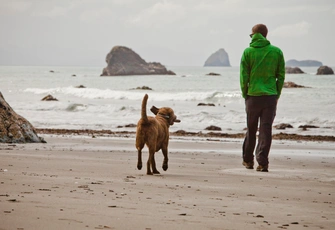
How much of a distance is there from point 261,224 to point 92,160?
18.0 ft

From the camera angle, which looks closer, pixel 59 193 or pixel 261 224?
pixel 261 224

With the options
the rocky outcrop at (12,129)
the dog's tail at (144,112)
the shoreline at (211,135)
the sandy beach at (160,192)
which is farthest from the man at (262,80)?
the shoreline at (211,135)

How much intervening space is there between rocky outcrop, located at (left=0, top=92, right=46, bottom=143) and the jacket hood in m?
5.61

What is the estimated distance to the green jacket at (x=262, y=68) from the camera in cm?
913

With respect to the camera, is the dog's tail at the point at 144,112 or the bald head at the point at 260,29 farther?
the bald head at the point at 260,29

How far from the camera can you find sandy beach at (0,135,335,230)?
484 centimetres

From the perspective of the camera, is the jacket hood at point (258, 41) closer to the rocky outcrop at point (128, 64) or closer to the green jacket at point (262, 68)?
the green jacket at point (262, 68)

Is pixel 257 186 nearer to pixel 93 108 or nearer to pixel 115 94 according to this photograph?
pixel 93 108

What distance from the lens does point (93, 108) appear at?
2947cm

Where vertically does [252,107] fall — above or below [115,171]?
above

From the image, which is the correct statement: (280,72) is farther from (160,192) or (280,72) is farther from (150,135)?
(160,192)

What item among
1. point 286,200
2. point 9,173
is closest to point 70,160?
point 9,173

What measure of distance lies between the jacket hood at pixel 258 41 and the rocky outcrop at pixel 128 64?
11753 centimetres

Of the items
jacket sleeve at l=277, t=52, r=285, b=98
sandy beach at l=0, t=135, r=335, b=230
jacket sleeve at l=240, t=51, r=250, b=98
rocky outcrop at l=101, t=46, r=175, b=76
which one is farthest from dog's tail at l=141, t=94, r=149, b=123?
rocky outcrop at l=101, t=46, r=175, b=76
